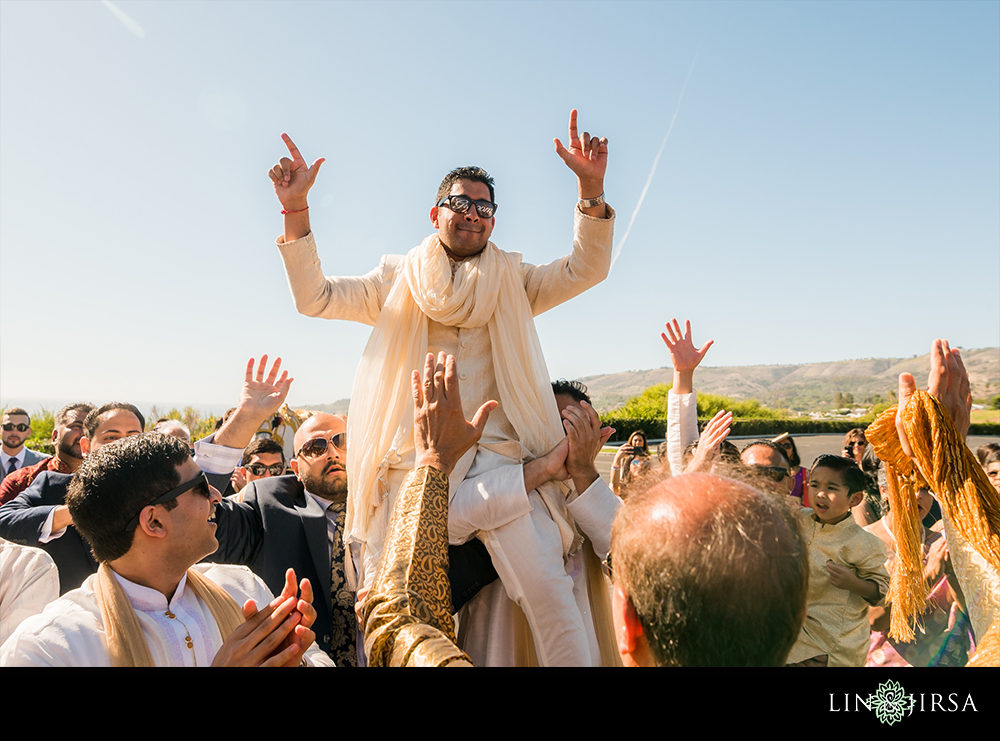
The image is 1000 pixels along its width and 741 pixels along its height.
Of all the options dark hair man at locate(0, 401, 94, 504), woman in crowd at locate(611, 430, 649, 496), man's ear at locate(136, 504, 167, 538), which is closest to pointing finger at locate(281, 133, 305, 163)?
man's ear at locate(136, 504, 167, 538)

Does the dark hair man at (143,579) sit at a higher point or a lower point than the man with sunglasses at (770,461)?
higher

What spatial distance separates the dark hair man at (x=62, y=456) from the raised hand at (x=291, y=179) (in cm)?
251

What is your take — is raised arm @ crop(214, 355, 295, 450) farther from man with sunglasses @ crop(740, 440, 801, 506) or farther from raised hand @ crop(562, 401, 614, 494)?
man with sunglasses @ crop(740, 440, 801, 506)

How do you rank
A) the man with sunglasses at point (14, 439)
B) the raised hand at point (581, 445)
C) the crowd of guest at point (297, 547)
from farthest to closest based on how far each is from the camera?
the man with sunglasses at point (14, 439) → the raised hand at point (581, 445) → the crowd of guest at point (297, 547)

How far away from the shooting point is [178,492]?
2.14 m

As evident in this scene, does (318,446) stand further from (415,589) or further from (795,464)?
(795,464)

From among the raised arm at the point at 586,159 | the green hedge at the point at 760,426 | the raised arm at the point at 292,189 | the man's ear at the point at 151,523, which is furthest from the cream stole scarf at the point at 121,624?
the green hedge at the point at 760,426

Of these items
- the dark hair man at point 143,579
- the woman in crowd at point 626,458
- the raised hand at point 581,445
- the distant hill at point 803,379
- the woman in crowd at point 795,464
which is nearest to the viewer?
the dark hair man at point 143,579

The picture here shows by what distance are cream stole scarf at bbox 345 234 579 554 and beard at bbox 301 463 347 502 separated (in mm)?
479

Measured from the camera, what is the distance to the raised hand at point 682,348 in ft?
11.7

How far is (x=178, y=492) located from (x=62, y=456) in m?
3.11
